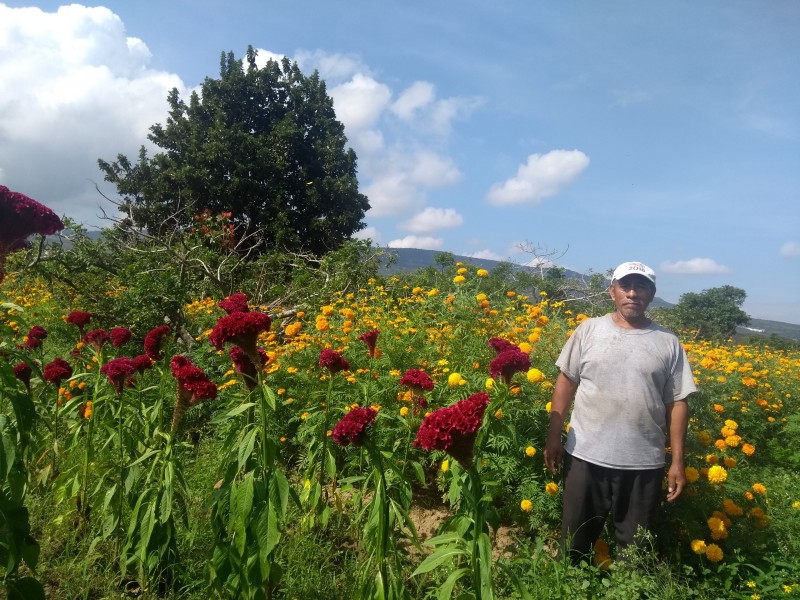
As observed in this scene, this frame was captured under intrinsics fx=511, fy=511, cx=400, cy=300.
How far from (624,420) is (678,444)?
0.28 m

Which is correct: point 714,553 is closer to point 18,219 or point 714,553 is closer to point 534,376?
point 534,376

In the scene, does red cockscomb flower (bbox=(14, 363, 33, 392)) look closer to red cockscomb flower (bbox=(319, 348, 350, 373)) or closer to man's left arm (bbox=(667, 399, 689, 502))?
red cockscomb flower (bbox=(319, 348, 350, 373))

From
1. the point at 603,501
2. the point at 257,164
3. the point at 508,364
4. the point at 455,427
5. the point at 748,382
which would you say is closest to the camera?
the point at 455,427

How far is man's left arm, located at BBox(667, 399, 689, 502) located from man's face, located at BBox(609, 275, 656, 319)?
0.48 m

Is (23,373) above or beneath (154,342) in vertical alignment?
beneath

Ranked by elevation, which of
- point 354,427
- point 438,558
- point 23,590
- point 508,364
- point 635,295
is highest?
point 635,295

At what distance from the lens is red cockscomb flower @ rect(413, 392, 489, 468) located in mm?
1572

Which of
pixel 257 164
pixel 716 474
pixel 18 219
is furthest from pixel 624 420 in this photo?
pixel 257 164

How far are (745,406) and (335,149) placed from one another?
44.0 feet

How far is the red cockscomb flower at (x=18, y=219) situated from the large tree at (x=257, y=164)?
11.5 metres

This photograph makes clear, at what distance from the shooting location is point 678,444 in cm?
245

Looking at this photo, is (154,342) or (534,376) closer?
(154,342)

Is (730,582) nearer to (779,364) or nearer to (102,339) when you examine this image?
(102,339)

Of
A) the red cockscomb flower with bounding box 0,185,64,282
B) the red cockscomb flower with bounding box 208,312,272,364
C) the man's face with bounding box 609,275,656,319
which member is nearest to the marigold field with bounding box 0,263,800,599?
the red cockscomb flower with bounding box 208,312,272,364
